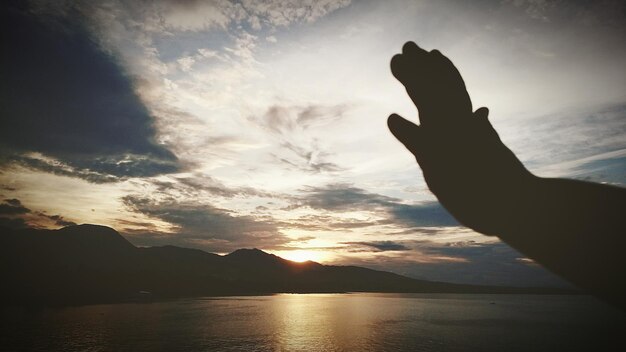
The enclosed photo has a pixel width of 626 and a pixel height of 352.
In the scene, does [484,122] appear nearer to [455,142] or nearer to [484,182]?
[455,142]

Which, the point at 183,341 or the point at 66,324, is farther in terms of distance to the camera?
the point at 66,324

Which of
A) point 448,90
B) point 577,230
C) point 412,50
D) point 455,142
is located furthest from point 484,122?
point 577,230

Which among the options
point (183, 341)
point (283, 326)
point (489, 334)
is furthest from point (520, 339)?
point (183, 341)

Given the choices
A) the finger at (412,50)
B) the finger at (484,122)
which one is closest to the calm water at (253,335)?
the finger at (484,122)

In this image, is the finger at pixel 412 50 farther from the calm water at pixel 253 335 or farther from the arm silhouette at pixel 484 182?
the calm water at pixel 253 335

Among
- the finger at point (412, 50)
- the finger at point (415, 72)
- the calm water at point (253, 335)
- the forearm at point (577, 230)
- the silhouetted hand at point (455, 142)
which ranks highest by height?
the finger at point (412, 50)

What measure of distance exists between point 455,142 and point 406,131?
0.43m

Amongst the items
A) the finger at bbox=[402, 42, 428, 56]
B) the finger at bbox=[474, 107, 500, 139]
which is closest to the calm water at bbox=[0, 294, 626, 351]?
the finger at bbox=[474, 107, 500, 139]

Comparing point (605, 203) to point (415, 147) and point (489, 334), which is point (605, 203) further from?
point (489, 334)

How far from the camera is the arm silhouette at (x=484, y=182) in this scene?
2227 mm

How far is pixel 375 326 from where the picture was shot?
14462cm

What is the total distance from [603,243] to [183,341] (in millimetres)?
118674

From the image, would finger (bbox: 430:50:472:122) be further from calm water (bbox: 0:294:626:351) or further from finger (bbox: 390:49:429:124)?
calm water (bbox: 0:294:626:351)

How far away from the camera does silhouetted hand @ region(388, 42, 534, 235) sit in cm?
275
